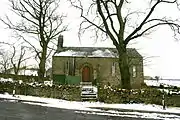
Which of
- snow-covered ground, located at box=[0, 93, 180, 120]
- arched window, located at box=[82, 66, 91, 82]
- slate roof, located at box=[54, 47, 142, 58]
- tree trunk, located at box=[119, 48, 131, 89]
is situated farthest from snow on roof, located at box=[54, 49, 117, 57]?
snow-covered ground, located at box=[0, 93, 180, 120]

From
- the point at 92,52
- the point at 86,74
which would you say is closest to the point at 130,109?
the point at 86,74

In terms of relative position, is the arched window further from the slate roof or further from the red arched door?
the slate roof

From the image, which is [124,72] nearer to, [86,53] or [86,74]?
[86,74]

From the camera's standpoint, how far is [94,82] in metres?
46.7

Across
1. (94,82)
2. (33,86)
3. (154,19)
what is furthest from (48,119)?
(94,82)

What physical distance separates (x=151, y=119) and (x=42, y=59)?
25.4 metres

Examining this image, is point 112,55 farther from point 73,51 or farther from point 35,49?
point 35,49

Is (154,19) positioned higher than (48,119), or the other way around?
(154,19)

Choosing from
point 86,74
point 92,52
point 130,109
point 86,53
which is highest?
point 92,52

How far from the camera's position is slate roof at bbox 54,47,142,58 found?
49.3 m

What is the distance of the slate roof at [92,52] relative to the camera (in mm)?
49281

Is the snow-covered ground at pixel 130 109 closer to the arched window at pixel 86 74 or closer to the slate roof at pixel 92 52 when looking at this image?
the arched window at pixel 86 74

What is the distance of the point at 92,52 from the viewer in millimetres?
50562

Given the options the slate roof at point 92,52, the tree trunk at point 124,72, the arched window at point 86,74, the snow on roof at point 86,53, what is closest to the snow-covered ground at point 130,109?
the tree trunk at point 124,72
